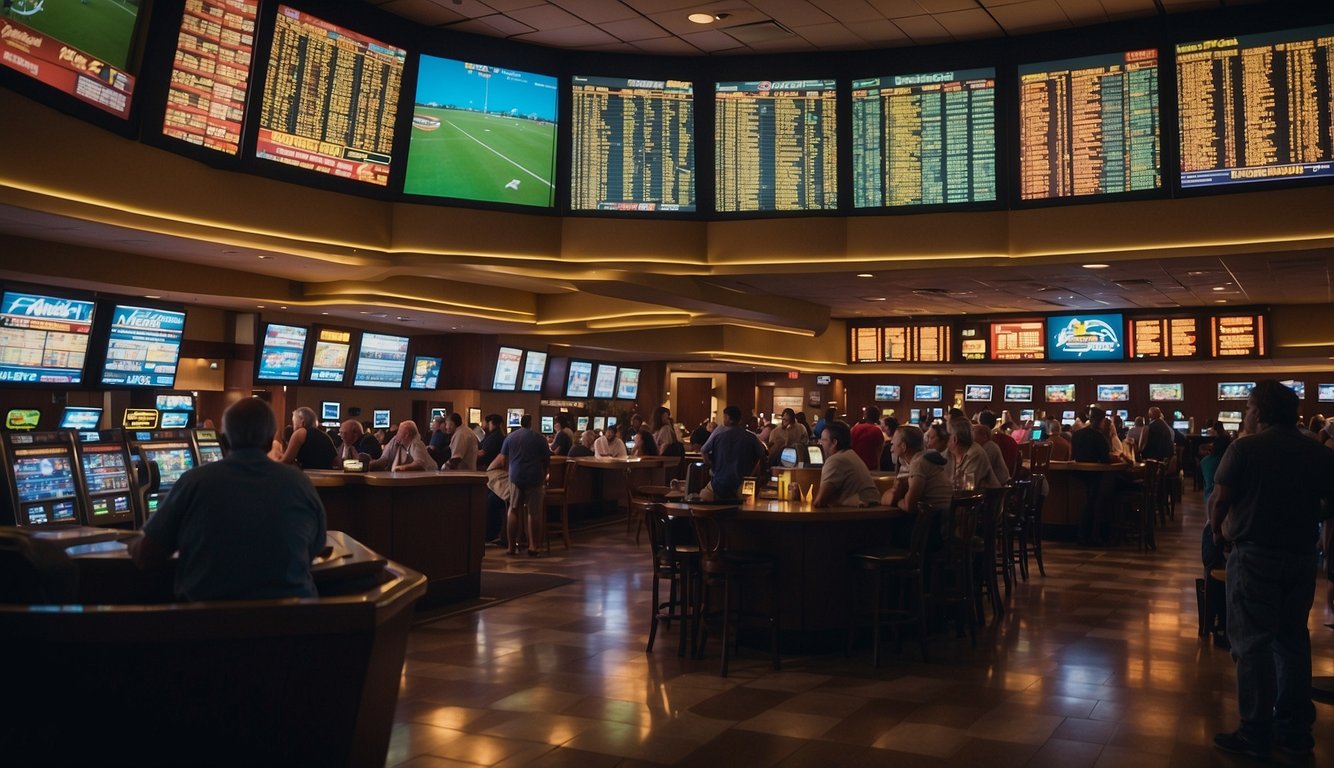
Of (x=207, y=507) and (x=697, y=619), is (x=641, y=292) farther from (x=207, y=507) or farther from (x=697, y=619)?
(x=207, y=507)

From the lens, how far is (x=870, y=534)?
6133mm

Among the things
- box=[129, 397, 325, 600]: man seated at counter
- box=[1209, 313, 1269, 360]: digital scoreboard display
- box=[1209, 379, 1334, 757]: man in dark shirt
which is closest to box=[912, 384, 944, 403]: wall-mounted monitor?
box=[1209, 313, 1269, 360]: digital scoreboard display

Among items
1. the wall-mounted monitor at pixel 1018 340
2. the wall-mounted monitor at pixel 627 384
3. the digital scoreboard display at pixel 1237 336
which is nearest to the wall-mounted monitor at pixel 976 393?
the wall-mounted monitor at pixel 627 384

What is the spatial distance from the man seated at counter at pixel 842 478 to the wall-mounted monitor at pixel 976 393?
1358 cm

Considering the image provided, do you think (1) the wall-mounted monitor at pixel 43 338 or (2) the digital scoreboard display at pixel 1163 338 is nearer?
(1) the wall-mounted monitor at pixel 43 338

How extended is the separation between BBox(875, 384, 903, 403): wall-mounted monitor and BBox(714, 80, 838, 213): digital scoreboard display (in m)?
11.4

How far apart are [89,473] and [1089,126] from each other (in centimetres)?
679

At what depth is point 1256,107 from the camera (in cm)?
680

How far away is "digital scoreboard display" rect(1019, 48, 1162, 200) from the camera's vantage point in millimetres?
7152

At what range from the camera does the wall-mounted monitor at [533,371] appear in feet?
47.8

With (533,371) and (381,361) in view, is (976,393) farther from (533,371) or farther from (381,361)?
(381,361)

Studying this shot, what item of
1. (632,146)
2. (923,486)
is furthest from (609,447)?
(923,486)

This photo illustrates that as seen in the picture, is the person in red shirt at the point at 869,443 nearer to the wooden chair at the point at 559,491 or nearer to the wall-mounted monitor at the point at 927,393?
the wooden chair at the point at 559,491

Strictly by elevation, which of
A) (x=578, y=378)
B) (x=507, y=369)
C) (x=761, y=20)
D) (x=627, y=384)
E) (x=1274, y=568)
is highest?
(x=761, y=20)
